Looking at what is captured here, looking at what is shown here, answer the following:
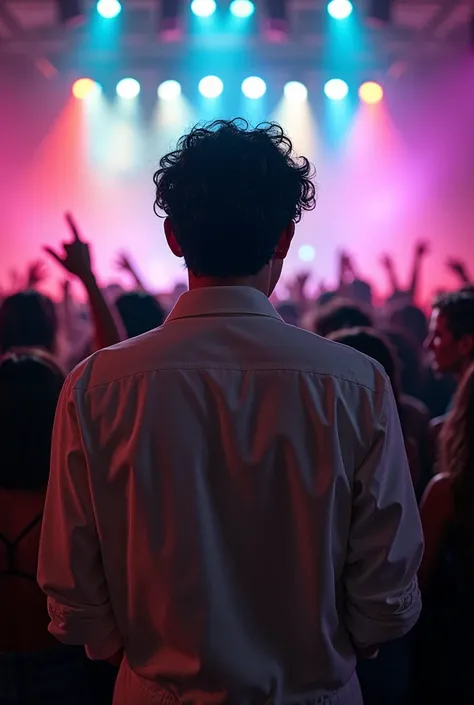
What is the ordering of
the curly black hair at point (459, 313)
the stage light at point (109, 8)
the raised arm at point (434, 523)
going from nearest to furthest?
the raised arm at point (434, 523) → the curly black hair at point (459, 313) → the stage light at point (109, 8)

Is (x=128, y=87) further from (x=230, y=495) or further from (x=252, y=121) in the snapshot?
(x=230, y=495)

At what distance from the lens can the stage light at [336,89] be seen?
7.47 meters

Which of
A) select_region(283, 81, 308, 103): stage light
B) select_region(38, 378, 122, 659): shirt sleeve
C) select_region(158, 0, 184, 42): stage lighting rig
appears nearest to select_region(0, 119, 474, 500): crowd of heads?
select_region(38, 378, 122, 659): shirt sleeve

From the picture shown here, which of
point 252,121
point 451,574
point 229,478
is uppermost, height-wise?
point 252,121

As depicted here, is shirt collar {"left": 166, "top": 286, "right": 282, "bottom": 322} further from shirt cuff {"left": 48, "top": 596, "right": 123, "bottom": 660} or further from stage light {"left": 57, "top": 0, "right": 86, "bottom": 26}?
stage light {"left": 57, "top": 0, "right": 86, "bottom": 26}

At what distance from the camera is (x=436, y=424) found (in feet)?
6.82

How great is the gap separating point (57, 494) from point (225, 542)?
0.79 ft

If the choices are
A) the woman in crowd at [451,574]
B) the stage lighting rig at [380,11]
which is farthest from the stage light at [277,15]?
the woman in crowd at [451,574]

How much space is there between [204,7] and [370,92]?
266 centimetres

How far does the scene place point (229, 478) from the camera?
2.87 ft

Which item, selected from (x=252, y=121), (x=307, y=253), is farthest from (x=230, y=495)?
(x=307, y=253)

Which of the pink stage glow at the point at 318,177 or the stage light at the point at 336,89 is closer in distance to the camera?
the stage light at the point at 336,89

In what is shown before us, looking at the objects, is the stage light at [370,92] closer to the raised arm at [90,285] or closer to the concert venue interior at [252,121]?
the concert venue interior at [252,121]

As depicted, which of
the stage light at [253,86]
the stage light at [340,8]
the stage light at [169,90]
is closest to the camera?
the stage light at [340,8]
